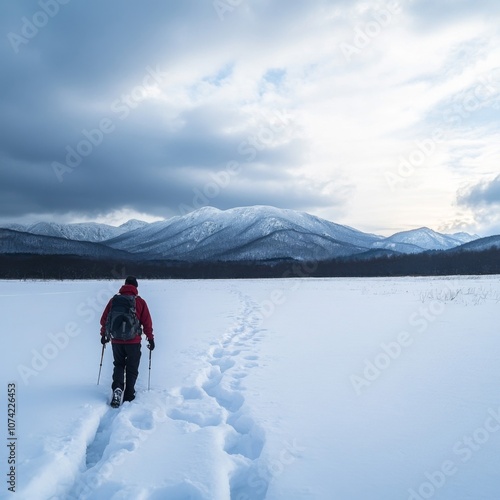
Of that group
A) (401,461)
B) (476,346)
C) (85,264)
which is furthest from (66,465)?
(85,264)

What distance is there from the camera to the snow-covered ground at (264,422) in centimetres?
346

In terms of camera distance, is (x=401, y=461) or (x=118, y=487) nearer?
(x=118, y=487)

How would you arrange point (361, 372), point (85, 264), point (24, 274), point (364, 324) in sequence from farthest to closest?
1. point (85, 264)
2. point (24, 274)
3. point (364, 324)
4. point (361, 372)

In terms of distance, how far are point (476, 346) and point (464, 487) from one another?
236 inches

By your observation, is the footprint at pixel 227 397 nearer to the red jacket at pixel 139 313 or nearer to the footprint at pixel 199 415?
the footprint at pixel 199 415

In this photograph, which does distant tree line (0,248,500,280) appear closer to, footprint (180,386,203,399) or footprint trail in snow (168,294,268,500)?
footprint trail in snow (168,294,268,500)

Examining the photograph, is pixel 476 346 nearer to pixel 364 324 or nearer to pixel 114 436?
pixel 364 324

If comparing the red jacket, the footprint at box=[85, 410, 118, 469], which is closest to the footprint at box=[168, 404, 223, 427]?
the footprint at box=[85, 410, 118, 469]

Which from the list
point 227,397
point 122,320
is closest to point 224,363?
point 227,397

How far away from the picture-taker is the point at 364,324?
12.2 meters

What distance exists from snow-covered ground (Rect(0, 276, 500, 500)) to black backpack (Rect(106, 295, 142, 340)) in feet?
3.41

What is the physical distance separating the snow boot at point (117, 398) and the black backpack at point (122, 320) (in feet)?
2.60

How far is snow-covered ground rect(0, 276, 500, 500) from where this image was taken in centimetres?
346

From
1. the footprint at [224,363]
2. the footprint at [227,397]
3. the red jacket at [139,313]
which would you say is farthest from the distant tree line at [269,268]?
the red jacket at [139,313]
